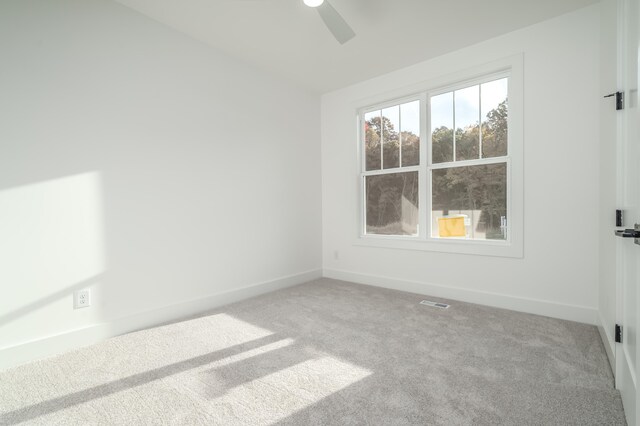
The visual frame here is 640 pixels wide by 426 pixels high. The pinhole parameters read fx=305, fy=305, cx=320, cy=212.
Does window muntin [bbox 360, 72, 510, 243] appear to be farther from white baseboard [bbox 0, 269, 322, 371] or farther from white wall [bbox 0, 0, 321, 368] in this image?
white baseboard [bbox 0, 269, 322, 371]

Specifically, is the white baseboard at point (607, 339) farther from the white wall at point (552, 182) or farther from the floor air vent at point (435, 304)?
the floor air vent at point (435, 304)

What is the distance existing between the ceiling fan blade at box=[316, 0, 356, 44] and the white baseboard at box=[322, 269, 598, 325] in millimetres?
2643

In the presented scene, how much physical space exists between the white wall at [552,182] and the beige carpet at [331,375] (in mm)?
288

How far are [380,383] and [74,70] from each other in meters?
3.00

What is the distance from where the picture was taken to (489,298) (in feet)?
9.92

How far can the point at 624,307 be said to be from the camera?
5.20 ft

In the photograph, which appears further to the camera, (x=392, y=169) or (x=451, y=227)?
(x=392, y=169)

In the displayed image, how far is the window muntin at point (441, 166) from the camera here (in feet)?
10.1

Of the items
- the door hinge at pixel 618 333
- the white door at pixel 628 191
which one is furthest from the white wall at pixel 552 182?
the door hinge at pixel 618 333

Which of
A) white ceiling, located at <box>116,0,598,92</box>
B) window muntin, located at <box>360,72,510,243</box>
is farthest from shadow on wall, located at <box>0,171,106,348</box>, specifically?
window muntin, located at <box>360,72,510,243</box>

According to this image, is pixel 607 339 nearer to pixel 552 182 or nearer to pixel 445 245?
pixel 552 182

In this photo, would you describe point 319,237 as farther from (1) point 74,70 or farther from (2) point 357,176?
(1) point 74,70

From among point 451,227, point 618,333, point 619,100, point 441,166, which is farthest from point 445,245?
point 619,100

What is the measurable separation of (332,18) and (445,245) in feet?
8.06
